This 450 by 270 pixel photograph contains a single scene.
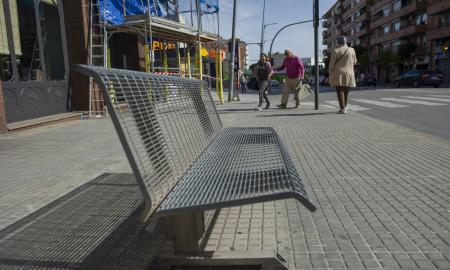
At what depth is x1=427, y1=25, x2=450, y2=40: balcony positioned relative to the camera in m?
51.8

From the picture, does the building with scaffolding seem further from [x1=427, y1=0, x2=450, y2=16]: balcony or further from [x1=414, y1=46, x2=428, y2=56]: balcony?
[x1=414, y1=46, x2=428, y2=56]: balcony

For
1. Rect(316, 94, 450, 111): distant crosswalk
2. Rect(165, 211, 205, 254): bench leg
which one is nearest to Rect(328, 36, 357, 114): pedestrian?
Rect(316, 94, 450, 111): distant crosswalk

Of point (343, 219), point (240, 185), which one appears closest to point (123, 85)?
point (240, 185)

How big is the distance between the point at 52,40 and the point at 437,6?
54032 millimetres

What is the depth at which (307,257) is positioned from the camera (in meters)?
2.80

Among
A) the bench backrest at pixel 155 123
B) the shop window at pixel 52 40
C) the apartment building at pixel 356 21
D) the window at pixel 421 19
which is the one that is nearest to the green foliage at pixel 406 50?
the window at pixel 421 19

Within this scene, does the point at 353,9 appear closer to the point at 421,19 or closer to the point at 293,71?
the point at 421,19

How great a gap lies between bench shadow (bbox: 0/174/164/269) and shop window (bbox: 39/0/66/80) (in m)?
8.83

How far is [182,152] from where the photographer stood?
3621mm

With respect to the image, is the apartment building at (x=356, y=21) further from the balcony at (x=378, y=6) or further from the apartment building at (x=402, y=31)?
the balcony at (x=378, y=6)

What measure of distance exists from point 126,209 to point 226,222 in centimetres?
96

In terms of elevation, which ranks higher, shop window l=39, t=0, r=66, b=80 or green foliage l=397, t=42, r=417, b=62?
green foliage l=397, t=42, r=417, b=62

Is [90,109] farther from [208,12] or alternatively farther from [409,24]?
[409,24]

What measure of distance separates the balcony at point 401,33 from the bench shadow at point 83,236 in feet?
220
